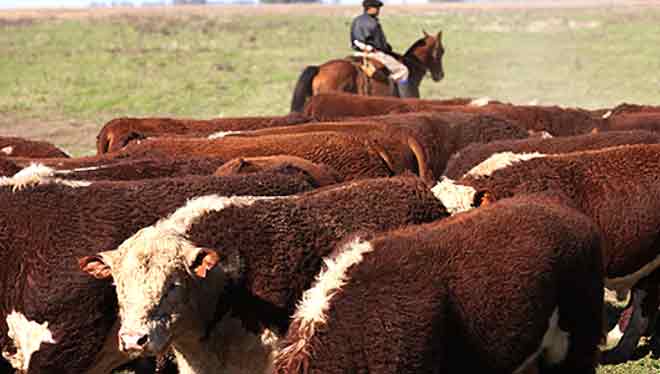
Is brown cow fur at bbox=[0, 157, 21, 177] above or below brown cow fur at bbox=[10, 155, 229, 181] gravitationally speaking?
below

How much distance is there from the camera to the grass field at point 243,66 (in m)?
23.9

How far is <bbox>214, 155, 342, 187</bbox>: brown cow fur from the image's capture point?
22.7 feet

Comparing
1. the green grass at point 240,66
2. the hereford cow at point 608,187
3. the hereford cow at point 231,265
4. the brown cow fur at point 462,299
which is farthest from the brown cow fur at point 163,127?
the green grass at point 240,66

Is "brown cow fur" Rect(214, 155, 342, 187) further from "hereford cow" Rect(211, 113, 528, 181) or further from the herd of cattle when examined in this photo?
"hereford cow" Rect(211, 113, 528, 181)

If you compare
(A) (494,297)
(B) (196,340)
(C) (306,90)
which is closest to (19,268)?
(B) (196,340)

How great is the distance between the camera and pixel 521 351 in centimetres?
480

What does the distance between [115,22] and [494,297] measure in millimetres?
55311

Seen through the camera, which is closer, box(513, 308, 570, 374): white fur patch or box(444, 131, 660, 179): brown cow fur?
box(513, 308, 570, 374): white fur patch

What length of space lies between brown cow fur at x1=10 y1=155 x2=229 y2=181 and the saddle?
8519mm

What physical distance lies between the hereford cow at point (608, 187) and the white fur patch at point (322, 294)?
1.87 meters

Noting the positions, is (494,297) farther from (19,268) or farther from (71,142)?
(71,142)

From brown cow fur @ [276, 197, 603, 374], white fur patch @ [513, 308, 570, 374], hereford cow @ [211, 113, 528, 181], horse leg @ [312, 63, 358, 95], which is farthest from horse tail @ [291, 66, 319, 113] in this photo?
white fur patch @ [513, 308, 570, 374]

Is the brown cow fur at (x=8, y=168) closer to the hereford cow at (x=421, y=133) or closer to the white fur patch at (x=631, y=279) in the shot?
the hereford cow at (x=421, y=133)

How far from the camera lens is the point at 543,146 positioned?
25.9ft
